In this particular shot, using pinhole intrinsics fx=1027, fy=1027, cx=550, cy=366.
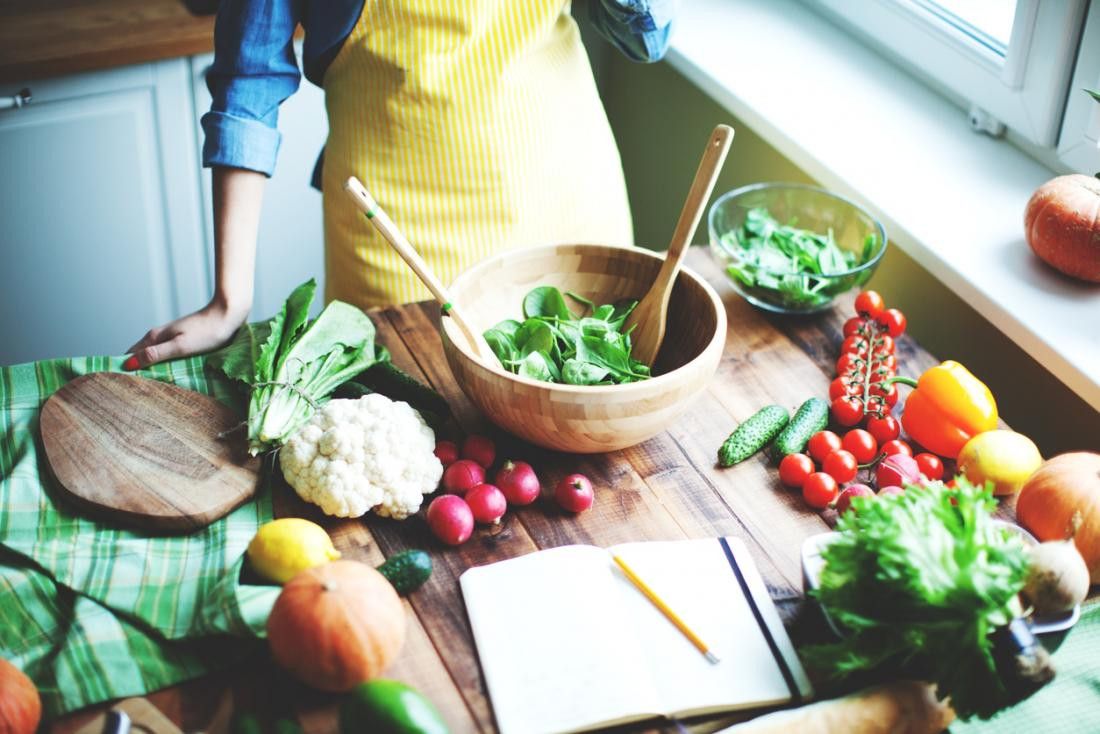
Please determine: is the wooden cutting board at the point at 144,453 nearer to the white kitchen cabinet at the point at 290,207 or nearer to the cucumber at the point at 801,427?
the cucumber at the point at 801,427

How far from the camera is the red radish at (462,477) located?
1.14m

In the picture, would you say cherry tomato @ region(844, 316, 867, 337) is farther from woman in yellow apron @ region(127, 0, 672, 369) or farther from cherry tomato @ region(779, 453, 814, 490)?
woman in yellow apron @ region(127, 0, 672, 369)

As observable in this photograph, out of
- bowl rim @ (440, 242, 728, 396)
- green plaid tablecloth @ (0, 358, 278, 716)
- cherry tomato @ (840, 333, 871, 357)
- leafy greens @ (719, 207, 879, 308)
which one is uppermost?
bowl rim @ (440, 242, 728, 396)

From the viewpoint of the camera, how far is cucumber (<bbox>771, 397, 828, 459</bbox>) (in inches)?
47.4

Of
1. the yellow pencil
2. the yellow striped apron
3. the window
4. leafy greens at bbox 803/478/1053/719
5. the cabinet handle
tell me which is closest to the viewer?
leafy greens at bbox 803/478/1053/719

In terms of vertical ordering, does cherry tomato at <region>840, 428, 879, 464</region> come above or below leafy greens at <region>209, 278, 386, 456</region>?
below

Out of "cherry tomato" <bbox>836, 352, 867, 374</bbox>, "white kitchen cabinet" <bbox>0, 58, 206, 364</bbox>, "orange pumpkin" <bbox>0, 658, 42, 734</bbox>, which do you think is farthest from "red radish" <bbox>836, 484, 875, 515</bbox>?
"white kitchen cabinet" <bbox>0, 58, 206, 364</bbox>

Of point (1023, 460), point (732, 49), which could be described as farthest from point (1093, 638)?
point (732, 49)

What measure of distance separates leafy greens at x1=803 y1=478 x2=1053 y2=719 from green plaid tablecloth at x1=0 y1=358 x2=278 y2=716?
1.74 ft

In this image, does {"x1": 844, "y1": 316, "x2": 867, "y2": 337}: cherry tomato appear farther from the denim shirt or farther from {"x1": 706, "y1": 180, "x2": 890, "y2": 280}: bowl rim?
the denim shirt

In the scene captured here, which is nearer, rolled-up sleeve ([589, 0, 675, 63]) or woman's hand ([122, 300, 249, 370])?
woman's hand ([122, 300, 249, 370])

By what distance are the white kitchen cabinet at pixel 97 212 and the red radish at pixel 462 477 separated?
137cm

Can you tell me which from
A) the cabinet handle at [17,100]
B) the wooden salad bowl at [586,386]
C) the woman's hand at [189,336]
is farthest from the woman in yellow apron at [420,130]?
the cabinet handle at [17,100]

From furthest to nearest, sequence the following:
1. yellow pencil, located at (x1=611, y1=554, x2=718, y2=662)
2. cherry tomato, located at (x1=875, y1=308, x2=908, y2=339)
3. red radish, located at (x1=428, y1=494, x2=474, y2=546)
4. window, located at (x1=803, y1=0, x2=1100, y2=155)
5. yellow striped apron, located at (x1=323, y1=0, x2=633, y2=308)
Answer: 1. window, located at (x1=803, y1=0, x2=1100, y2=155)
2. yellow striped apron, located at (x1=323, y1=0, x2=633, y2=308)
3. cherry tomato, located at (x1=875, y1=308, x2=908, y2=339)
4. red radish, located at (x1=428, y1=494, x2=474, y2=546)
5. yellow pencil, located at (x1=611, y1=554, x2=718, y2=662)
